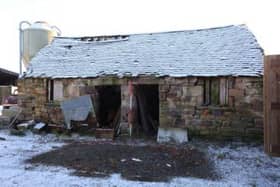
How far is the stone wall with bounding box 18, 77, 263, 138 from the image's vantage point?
801cm

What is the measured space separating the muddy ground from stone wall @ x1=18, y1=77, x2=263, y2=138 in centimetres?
150

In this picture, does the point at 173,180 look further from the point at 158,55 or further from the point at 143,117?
the point at 158,55

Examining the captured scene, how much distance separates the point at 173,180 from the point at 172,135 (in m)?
3.84

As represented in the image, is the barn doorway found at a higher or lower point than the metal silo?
lower

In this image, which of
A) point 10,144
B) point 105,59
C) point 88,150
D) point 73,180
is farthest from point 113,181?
point 105,59

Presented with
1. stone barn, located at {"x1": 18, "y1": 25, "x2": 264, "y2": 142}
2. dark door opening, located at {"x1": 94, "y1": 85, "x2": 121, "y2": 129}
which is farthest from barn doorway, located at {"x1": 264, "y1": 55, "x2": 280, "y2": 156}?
dark door opening, located at {"x1": 94, "y1": 85, "x2": 121, "y2": 129}

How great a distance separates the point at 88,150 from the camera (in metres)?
6.57

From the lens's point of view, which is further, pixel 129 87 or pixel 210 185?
pixel 129 87

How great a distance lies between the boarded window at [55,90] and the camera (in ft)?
32.6

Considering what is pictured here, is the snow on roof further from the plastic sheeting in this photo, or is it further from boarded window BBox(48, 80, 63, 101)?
the plastic sheeting

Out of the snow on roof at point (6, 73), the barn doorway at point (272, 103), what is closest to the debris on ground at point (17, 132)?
the barn doorway at point (272, 103)

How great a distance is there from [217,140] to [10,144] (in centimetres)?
631

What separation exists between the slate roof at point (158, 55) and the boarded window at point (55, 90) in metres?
0.32

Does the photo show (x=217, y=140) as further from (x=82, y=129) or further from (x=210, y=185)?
(x=82, y=129)
